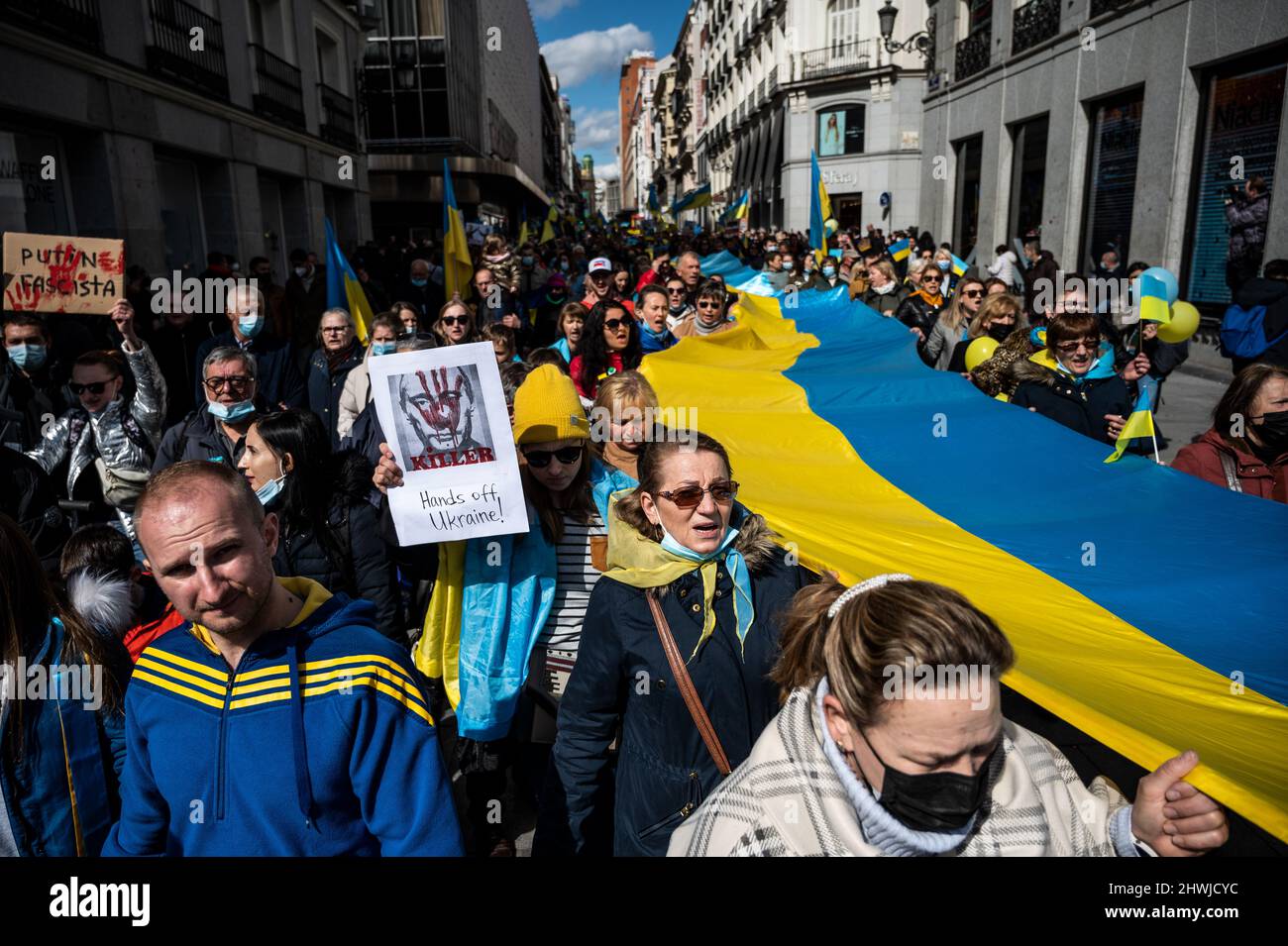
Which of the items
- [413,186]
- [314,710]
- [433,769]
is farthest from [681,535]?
[413,186]

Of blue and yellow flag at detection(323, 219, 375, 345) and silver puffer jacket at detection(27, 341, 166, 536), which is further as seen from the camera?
blue and yellow flag at detection(323, 219, 375, 345)

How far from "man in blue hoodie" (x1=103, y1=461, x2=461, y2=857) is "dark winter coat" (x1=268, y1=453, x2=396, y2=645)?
1184 millimetres

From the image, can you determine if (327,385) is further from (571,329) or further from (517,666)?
(517,666)

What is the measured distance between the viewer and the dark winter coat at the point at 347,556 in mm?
2873

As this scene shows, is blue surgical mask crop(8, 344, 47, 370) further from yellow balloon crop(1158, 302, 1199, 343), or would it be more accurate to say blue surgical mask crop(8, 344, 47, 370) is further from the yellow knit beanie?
yellow balloon crop(1158, 302, 1199, 343)

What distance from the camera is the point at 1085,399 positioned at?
4.50 metres

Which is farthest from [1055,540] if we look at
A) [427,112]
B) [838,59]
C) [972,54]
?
[838,59]

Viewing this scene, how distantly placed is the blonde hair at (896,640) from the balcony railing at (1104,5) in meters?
16.1

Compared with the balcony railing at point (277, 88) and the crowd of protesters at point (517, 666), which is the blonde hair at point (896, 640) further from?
the balcony railing at point (277, 88)

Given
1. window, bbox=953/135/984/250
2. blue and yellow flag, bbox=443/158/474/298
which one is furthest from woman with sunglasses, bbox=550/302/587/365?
window, bbox=953/135/984/250

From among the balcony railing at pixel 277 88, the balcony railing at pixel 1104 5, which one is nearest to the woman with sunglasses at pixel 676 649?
the balcony railing at pixel 1104 5

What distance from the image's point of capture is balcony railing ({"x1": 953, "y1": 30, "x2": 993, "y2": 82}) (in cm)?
1950

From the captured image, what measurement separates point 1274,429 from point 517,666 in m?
3.09
